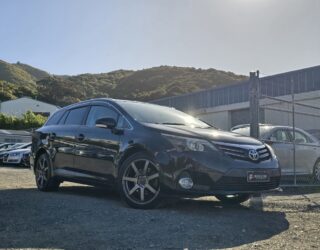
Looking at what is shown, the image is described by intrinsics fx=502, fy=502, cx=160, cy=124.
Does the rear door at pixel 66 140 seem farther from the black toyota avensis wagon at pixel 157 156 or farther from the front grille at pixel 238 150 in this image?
the front grille at pixel 238 150

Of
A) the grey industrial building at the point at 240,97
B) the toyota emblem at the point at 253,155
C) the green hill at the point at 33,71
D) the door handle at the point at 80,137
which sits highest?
the green hill at the point at 33,71

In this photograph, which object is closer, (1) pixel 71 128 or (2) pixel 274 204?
(2) pixel 274 204

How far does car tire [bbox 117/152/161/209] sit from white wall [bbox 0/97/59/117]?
269 ft

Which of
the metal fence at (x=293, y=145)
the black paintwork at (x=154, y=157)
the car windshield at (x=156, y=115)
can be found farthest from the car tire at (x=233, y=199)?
the metal fence at (x=293, y=145)

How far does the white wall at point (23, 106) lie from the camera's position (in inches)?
3455

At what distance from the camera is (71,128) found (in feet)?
28.6

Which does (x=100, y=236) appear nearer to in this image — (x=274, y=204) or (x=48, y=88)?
(x=274, y=204)

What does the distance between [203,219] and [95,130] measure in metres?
2.70

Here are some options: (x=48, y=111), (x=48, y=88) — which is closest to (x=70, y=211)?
(x=48, y=111)

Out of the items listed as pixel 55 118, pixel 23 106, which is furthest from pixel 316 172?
pixel 23 106

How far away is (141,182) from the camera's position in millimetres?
6777

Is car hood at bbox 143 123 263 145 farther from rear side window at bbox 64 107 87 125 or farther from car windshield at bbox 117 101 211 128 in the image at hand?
rear side window at bbox 64 107 87 125

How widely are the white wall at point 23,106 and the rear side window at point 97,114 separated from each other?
8028 cm

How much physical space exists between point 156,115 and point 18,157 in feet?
55.2
